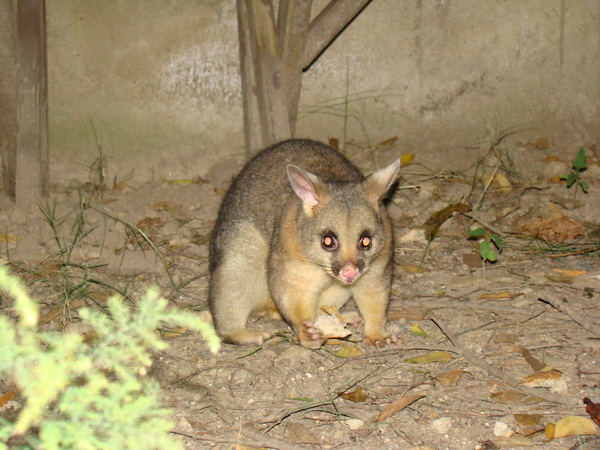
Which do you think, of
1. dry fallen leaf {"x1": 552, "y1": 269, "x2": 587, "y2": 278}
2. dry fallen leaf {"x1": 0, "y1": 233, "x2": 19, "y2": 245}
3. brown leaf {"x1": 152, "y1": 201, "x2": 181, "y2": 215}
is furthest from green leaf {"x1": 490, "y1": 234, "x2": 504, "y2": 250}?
dry fallen leaf {"x1": 0, "y1": 233, "x2": 19, "y2": 245}

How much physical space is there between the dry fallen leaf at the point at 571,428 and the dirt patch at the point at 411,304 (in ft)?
0.14

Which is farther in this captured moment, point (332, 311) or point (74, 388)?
point (332, 311)

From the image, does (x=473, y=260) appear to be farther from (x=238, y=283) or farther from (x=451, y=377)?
(x=238, y=283)

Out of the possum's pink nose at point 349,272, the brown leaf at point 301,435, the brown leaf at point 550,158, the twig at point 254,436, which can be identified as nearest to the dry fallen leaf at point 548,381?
the possum's pink nose at point 349,272

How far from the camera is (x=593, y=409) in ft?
10.6

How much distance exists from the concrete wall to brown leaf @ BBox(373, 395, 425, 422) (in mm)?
3439

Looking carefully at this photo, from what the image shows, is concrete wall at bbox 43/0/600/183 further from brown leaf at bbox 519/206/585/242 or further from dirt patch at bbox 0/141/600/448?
brown leaf at bbox 519/206/585/242

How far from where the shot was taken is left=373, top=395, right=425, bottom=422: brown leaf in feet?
11.0

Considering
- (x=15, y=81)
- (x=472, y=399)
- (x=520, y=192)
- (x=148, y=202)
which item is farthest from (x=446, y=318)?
(x=15, y=81)

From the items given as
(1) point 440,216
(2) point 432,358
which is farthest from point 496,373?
(1) point 440,216

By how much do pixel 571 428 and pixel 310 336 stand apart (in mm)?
1567

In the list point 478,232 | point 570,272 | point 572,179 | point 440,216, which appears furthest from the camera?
point 572,179

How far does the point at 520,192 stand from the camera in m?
5.91

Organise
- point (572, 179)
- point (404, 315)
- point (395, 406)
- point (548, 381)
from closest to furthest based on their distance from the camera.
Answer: point (395, 406) < point (548, 381) < point (404, 315) < point (572, 179)
